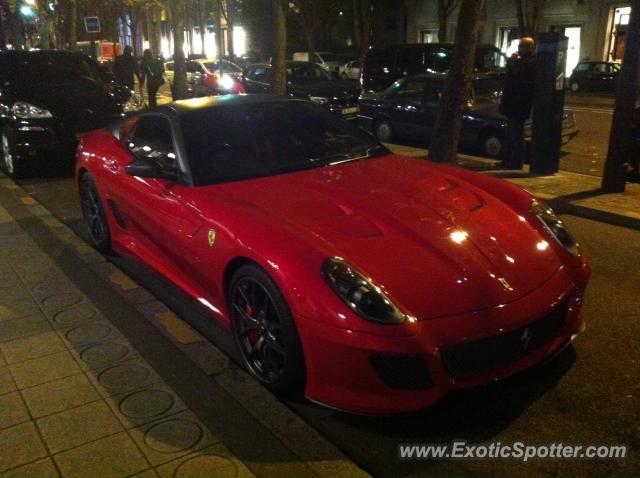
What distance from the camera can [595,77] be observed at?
25.1 meters

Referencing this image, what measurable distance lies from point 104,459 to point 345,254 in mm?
1383

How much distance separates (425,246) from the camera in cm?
301

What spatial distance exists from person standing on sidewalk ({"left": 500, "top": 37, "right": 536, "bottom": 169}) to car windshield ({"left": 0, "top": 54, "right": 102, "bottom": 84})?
6457mm

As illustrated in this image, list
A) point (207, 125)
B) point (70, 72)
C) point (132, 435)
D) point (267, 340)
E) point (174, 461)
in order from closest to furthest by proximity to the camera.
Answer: point (174, 461) < point (132, 435) < point (267, 340) < point (207, 125) < point (70, 72)

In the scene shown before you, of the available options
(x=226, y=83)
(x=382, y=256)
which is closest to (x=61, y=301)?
(x=382, y=256)

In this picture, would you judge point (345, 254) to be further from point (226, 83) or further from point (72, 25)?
point (72, 25)

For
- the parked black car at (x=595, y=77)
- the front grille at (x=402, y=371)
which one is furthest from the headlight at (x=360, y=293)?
the parked black car at (x=595, y=77)

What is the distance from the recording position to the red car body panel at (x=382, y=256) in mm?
2707

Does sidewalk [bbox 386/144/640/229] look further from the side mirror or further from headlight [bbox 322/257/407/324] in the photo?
the side mirror

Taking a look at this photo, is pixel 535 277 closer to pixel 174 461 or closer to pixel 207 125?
pixel 174 461

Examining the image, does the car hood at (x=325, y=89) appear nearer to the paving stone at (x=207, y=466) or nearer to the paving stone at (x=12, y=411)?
the paving stone at (x=12, y=411)

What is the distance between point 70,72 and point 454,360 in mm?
9252

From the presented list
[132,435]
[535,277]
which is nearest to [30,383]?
[132,435]

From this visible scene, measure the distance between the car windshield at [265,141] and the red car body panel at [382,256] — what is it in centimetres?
14
